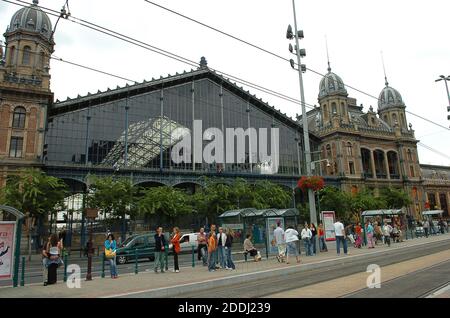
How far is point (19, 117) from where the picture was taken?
38.7 metres

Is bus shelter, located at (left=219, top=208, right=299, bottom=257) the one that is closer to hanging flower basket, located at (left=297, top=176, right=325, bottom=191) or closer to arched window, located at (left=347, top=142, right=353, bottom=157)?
hanging flower basket, located at (left=297, top=176, right=325, bottom=191)

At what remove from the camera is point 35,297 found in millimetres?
10148

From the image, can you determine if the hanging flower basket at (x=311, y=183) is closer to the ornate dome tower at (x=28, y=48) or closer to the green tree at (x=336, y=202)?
the green tree at (x=336, y=202)

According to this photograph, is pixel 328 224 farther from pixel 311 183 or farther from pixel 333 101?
pixel 333 101

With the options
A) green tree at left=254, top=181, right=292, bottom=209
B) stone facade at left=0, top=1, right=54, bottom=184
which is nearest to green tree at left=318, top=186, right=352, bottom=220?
green tree at left=254, top=181, right=292, bottom=209

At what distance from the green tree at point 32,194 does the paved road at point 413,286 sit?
89.8 ft

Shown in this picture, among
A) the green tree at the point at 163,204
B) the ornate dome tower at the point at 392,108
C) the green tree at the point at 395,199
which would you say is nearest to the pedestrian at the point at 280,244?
the green tree at the point at 163,204

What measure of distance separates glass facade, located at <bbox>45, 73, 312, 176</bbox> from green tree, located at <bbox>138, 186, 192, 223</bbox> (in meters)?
6.90

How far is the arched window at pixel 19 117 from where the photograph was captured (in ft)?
126

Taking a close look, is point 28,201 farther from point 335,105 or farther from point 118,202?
point 335,105

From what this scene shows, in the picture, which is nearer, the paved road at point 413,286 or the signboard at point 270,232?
the paved road at point 413,286

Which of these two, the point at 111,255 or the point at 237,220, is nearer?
the point at 111,255

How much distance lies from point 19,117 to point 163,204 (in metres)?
18.8

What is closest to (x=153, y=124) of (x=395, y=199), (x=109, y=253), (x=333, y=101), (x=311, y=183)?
(x=311, y=183)
